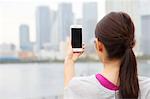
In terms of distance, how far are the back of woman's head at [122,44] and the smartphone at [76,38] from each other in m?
0.11

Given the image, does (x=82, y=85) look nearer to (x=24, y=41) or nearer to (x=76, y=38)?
(x=76, y=38)

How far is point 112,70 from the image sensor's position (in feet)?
2.11

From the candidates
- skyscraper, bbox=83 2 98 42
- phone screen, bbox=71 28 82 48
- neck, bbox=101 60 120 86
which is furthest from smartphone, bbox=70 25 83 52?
skyscraper, bbox=83 2 98 42

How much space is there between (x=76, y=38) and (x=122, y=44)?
0.53ft

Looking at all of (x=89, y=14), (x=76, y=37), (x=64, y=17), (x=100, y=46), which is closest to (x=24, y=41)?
(x=64, y=17)

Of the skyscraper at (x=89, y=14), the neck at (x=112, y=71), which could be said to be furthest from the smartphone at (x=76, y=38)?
the skyscraper at (x=89, y=14)

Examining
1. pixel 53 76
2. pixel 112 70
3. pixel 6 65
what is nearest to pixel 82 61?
pixel 53 76

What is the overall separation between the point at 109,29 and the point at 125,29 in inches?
1.4

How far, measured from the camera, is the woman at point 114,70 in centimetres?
62

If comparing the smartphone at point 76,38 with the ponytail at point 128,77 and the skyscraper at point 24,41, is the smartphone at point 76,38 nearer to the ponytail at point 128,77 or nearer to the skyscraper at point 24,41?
the ponytail at point 128,77

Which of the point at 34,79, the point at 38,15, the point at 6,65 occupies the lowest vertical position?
the point at 34,79

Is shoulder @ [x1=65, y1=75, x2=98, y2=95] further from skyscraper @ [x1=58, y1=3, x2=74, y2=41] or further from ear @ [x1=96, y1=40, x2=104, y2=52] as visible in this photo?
skyscraper @ [x1=58, y1=3, x2=74, y2=41]

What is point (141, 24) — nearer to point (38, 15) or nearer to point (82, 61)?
point (82, 61)

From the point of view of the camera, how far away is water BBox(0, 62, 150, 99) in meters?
1.44
